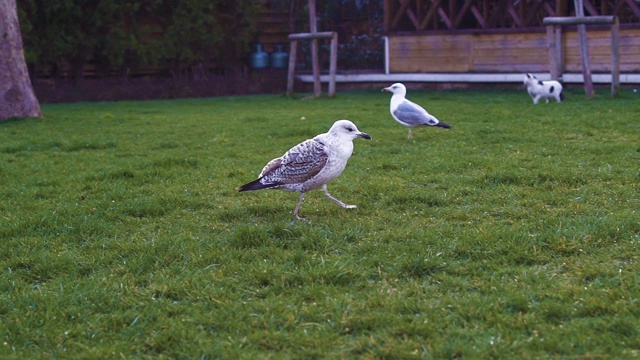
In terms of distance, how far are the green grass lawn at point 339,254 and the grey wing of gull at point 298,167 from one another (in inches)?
12.3

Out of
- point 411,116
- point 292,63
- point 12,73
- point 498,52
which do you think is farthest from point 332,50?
point 411,116

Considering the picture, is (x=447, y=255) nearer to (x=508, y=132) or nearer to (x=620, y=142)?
(x=620, y=142)

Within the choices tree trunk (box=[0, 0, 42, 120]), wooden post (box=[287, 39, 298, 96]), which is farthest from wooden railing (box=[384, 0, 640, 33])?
tree trunk (box=[0, 0, 42, 120])

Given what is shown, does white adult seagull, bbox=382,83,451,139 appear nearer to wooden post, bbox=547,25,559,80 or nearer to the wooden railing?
→ wooden post, bbox=547,25,559,80

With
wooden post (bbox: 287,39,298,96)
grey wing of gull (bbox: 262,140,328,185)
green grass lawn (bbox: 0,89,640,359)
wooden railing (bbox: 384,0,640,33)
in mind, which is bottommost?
green grass lawn (bbox: 0,89,640,359)

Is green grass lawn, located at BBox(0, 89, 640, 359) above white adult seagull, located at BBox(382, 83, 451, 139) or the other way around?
the other way around

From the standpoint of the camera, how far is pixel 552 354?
3.45m

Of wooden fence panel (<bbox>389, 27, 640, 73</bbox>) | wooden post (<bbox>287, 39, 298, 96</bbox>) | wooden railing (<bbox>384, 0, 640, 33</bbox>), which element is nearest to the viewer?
wooden fence panel (<bbox>389, 27, 640, 73</bbox>)

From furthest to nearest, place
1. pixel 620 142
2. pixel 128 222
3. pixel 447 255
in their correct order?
1. pixel 620 142
2. pixel 128 222
3. pixel 447 255

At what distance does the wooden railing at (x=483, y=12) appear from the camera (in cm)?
1859

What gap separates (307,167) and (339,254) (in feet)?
3.92

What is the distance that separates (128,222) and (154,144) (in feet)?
15.0

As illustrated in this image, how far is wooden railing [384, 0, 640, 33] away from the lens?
18.6m

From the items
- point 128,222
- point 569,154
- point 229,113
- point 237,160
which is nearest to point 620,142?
point 569,154
